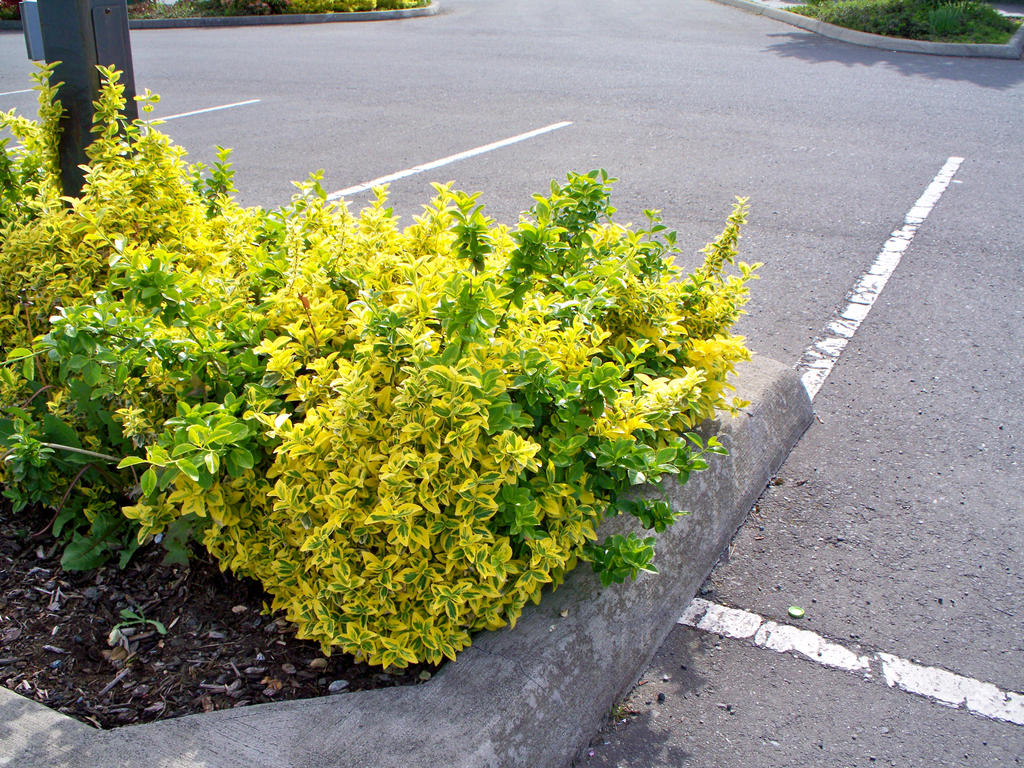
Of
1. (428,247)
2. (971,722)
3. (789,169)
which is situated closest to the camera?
(971,722)

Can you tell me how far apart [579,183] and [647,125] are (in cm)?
627

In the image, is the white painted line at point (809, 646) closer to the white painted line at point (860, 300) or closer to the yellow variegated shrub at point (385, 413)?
the yellow variegated shrub at point (385, 413)

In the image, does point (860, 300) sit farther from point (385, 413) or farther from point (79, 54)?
point (79, 54)

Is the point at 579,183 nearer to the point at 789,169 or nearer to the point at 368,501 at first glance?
the point at 368,501

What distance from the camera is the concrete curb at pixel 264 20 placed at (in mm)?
17562

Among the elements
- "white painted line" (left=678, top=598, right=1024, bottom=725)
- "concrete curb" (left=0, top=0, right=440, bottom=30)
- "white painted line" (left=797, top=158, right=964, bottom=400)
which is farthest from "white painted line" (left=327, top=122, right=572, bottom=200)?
"concrete curb" (left=0, top=0, right=440, bottom=30)

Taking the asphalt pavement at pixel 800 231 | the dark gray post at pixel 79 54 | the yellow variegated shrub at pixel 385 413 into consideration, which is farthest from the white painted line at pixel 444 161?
the yellow variegated shrub at pixel 385 413

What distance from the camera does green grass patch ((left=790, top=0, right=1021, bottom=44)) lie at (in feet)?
41.9

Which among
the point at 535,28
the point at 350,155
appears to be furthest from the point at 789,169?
the point at 535,28

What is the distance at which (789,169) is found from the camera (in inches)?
291

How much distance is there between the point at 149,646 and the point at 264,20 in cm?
1769

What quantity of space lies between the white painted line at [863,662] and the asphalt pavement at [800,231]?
0.03 metres

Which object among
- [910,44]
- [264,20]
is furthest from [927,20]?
[264,20]

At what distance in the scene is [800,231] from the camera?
19.8ft
